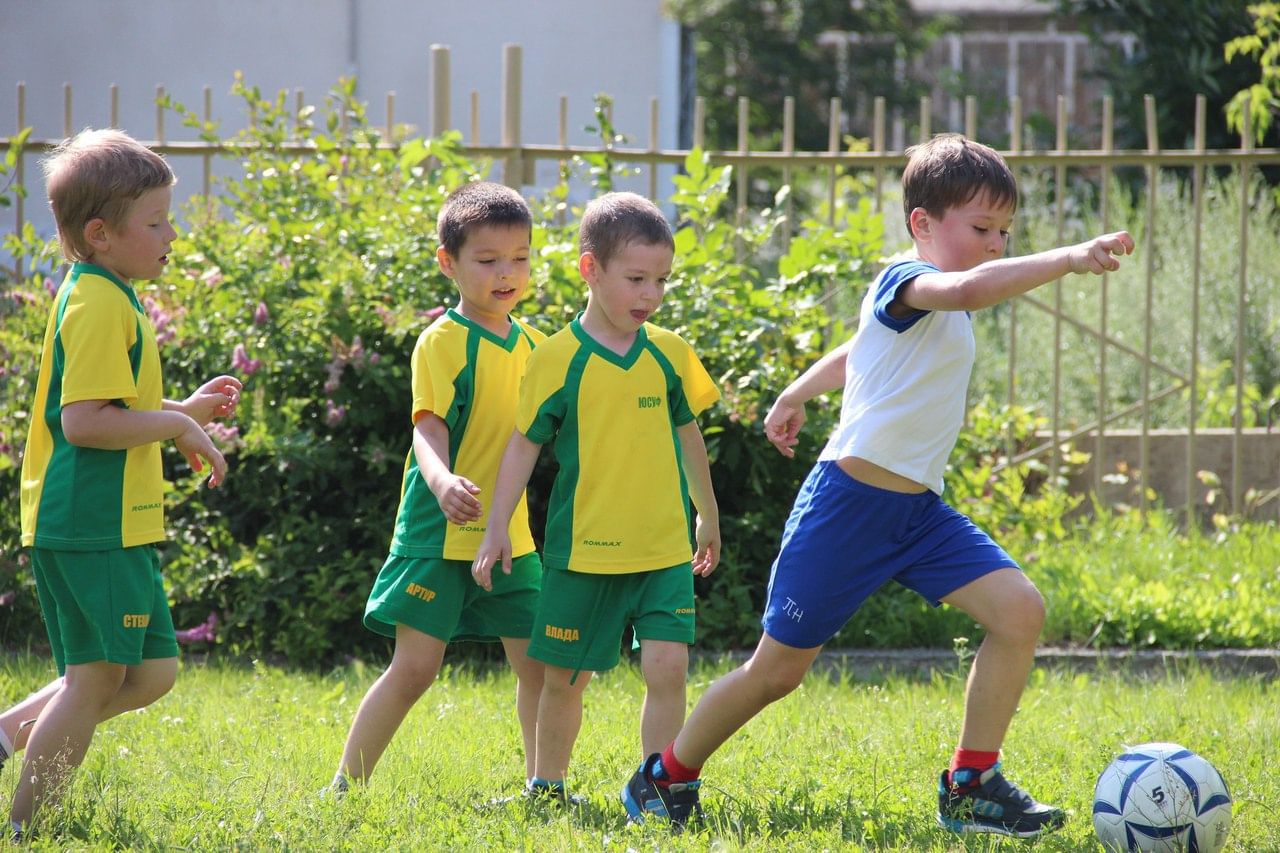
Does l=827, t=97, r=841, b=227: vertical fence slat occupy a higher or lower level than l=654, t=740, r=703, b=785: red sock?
higher

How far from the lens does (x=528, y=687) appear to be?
3617mm

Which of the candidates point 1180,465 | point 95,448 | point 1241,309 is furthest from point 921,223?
point 1180,465

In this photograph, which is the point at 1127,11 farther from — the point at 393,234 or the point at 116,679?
the point at 116,679

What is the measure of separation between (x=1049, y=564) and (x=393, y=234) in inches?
117

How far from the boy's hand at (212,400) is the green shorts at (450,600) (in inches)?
21.6

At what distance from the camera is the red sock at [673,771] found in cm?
337

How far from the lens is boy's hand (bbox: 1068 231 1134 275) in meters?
2.61

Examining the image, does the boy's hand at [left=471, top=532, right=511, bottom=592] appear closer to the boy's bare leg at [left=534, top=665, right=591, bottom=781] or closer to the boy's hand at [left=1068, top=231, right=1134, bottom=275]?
the boy's bare leg at [left=534, top=665, right=591, bottom=781]

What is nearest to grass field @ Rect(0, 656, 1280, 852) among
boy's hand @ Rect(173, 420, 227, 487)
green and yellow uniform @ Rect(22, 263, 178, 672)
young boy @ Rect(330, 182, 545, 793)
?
young boy @ Rect(330, 182, 545, 793)

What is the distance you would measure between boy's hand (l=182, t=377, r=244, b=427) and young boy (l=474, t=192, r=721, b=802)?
673mm

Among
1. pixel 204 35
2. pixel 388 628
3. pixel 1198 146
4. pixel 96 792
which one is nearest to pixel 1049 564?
pixel 1198 146

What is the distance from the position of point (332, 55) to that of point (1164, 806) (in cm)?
1272

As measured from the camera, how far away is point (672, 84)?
14.5m

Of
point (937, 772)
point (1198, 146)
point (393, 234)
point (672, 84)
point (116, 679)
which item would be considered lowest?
point (937, 772)
